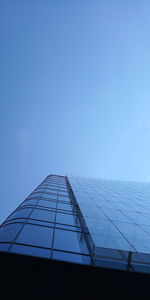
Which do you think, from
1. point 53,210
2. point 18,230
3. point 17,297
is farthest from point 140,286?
point 53,210

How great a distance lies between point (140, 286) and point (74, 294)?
1.61 meters

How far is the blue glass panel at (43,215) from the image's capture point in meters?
11.4

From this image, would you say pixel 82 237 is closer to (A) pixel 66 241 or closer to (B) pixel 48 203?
(A) pixel 66 241

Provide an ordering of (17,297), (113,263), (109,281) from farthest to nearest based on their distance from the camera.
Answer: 1. (113,263)
2. (109,281)
3. (17,297)

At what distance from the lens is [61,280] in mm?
6652

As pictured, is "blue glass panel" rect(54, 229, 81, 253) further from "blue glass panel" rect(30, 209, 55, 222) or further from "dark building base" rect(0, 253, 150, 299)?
"dark building base" rect(0, 253, 150, 299)

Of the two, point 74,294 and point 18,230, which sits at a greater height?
point 18,230

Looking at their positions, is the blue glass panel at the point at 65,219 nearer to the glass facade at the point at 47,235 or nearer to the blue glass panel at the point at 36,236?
the glass facade at the point at 47,235

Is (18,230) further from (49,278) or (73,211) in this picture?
(73,211)

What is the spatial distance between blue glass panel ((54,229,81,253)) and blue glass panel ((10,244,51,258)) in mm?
685

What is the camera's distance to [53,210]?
523 inches

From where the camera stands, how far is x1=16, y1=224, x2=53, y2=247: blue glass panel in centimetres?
836

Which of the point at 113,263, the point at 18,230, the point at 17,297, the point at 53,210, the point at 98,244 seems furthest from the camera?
the point at 53,210

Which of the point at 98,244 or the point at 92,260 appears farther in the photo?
the point at 98,244
